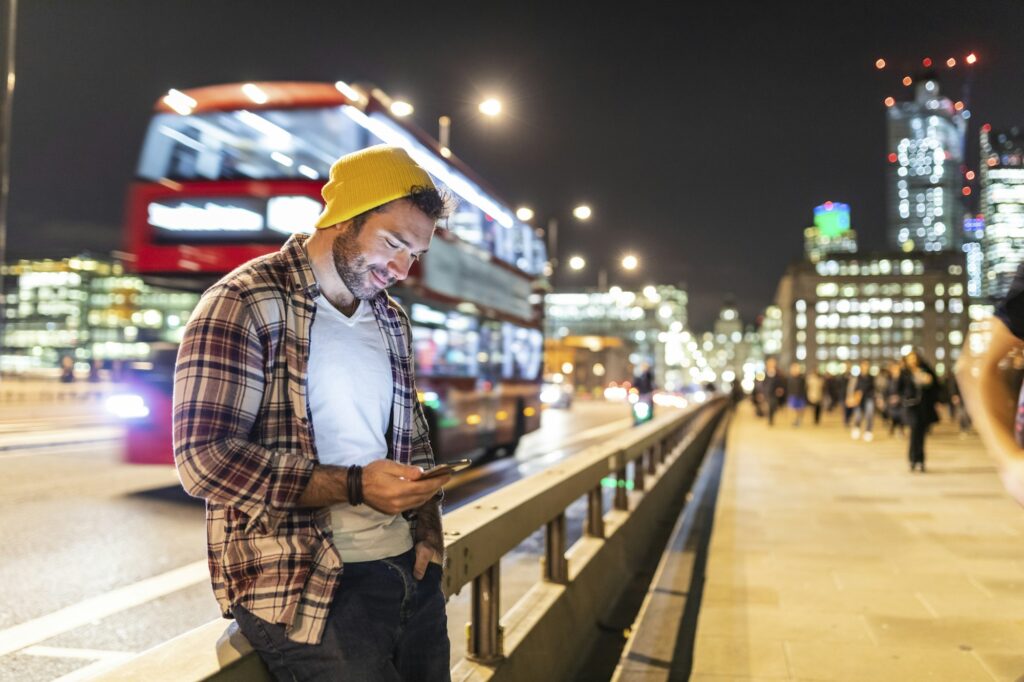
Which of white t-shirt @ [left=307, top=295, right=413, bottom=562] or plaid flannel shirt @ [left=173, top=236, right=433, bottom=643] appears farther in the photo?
white t-shirt @ [left=307, top=295, right=413, bottom=562]

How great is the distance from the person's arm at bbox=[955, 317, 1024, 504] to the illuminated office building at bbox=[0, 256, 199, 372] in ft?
11.9

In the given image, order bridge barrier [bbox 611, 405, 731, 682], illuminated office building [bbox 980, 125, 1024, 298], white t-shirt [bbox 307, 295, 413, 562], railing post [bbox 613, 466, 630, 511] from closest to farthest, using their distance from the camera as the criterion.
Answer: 1. white t-shirt [bbox 307, 295, 413, 562]
2. illuminated office building [bbox 980, 125, 1024, 298]
3. bridge barrier [bbox 611, 405, 731, 682]
4. railing post [bbox 613, 466, 630, 511]

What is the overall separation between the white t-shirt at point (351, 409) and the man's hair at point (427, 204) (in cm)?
19

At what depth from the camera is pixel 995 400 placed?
2.23 meters

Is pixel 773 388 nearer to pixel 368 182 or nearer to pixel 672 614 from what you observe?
pixel 672 614

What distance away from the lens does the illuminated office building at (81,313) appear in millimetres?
9906

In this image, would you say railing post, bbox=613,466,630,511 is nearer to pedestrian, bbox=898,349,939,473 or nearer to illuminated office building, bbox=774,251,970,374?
pedestrian, bbox=898,349,939,473

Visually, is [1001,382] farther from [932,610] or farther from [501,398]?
[501,398]

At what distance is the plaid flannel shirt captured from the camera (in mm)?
1795

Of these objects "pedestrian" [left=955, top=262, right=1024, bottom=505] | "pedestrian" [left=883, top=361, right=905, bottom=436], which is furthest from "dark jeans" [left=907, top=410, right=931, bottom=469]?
"pedestrian" [left=955, top=262, right=1024, bottom=505]

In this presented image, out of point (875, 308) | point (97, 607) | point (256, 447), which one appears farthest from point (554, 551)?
point (875, 308)

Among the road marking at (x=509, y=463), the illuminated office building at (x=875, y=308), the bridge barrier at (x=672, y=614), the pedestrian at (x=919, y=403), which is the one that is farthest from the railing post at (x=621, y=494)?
the illuminated office building at (x=875, y=308)

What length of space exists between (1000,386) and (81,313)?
314ft

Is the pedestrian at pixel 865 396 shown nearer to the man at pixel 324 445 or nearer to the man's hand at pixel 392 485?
the man at pixel 324 445
